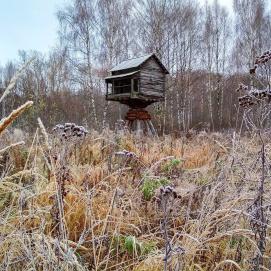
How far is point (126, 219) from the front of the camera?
2486 millimetres

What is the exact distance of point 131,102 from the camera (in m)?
11.5

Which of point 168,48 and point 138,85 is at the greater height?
point 168,48

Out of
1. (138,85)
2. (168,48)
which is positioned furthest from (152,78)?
(168,48)

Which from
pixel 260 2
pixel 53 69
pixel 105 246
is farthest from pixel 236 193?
pixel 53 69

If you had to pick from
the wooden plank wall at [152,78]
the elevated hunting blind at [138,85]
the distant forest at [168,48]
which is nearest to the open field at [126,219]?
the elevated hunting blind at [138,85]

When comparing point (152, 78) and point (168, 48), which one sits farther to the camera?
point (168, 48)

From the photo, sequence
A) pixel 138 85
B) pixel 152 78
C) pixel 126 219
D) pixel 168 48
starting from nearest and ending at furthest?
pixel 126 219 < pixel 138 85 < pixel 152 78 < pixel 168 48

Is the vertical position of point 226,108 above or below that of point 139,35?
below

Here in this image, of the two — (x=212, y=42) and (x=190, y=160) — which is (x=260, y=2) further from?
(x=190, y=160)

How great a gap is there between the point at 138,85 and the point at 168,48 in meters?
10.1

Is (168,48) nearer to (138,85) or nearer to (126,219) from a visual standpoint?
(138,85)

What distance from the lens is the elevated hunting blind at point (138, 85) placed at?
11039 millimetres

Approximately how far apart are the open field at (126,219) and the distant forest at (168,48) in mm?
14517

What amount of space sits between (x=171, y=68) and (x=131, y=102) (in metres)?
10.4
